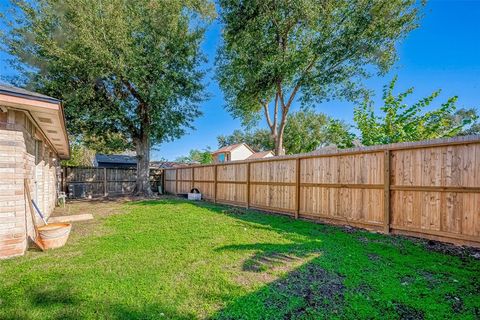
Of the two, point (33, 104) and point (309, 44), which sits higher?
point (309, 44)

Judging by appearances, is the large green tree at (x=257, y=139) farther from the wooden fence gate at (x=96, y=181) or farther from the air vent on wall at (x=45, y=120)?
the air vent on wall at (x=45, y=120)

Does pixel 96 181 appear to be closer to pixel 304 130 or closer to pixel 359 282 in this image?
pixel 359 282

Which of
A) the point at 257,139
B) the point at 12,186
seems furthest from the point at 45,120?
the point at 257,139

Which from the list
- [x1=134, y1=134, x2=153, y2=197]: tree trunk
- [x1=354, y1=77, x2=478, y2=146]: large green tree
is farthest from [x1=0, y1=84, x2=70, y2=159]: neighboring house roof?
[x1=354, y1=77, x2=478, y2=146]: large green tree

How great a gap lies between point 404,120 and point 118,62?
473 inches

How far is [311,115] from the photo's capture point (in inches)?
1159

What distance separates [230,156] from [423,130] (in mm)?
21149

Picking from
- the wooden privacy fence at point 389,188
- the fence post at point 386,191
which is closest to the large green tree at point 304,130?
the wooden privacy fence at point 389,188

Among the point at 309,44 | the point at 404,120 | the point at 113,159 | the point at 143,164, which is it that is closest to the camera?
the point at 404,120

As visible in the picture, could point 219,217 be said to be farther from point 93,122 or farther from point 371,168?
point 93,122

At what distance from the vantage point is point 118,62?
1044cm

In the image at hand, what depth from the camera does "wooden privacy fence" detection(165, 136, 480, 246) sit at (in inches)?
158

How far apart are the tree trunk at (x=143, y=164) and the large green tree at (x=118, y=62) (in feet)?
0.18

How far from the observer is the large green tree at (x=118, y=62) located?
398 inches
